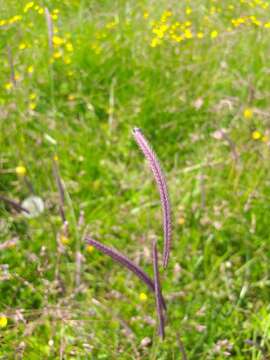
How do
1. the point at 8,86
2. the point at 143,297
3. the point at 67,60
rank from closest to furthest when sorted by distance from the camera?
the point at 143,297 < the point at 8,86 < the point at 67,60

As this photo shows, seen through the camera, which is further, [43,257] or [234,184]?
[234,184]

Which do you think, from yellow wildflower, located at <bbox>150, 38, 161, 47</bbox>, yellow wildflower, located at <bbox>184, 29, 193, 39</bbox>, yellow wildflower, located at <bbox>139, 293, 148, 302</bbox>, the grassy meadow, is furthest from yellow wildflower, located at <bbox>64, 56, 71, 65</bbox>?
yellow wildflower, located at <bbox>139, 293, 148, 302</bbox>

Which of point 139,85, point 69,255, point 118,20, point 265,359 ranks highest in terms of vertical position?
point 118,20

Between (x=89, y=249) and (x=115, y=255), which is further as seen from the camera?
(x=89, y=249)

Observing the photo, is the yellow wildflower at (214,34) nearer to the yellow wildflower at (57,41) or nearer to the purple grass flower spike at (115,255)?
the yellow wildflower at (57,41)

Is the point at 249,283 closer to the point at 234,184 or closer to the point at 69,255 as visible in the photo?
the point at 234,184

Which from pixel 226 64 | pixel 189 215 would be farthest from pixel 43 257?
A: pixel 226 64

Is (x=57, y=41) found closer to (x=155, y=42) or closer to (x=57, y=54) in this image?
(x=57, y=54)

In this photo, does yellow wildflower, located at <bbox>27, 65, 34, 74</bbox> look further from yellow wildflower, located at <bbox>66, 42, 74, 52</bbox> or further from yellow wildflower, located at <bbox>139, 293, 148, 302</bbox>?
yellow wildflower, located at <bbox>139, 293, 148, 302</bbox>

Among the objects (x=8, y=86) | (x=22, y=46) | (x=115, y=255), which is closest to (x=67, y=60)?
(x=22, y=46)
